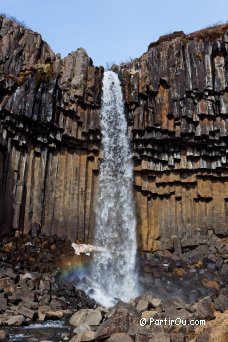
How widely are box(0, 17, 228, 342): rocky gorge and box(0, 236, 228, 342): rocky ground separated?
0.38 feet

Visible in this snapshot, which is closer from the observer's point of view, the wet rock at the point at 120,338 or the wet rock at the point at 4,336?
the wet rock at the point at 120,338

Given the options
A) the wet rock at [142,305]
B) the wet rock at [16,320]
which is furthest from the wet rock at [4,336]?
the wet rock at [142,305]

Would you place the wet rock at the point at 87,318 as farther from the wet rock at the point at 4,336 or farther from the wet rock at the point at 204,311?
the wet rock at the point at 204,311

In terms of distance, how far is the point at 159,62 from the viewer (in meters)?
24.0

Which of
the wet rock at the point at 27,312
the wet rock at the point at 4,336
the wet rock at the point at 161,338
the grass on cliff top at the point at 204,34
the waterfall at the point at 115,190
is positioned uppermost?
the grass on cliff top at the point at 204,34

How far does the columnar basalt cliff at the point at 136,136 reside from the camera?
21094 mm

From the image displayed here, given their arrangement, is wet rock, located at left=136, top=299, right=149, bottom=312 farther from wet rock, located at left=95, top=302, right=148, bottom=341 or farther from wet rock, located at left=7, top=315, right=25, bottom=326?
wet rock, located at left=7, top=315, right=25, bottom=326

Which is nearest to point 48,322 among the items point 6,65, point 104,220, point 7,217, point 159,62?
point 7,217

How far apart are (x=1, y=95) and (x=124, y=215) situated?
9134 millimetres

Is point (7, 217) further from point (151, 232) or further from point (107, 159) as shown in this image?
point (151, 232)

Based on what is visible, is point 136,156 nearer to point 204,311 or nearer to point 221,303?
point 221,303

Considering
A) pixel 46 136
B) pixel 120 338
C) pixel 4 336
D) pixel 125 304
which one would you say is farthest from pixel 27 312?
pixel 46 136

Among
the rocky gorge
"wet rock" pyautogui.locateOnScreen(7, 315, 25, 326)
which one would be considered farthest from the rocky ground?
the rocky gorge

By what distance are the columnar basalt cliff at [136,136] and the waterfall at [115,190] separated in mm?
484
